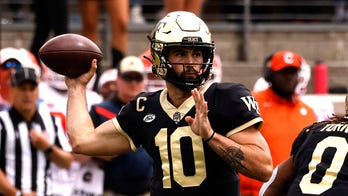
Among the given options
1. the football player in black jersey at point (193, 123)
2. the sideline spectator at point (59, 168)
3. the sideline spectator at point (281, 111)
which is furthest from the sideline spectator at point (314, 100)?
the football player in black jersey at point (193, 123)

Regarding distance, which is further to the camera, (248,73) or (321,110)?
(248,73)

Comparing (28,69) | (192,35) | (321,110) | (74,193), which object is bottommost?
(74,193)

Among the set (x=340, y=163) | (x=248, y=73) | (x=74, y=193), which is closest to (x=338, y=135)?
(x=340, y=163)

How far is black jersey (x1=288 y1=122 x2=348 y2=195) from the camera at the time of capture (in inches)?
189

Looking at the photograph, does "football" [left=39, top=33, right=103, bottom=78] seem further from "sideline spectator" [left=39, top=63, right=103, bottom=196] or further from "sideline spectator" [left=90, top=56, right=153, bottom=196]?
"sideline spectator" [left=90, top=56, right=153, bottom=196]

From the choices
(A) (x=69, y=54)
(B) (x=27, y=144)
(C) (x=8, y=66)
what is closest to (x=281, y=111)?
(B) (x=27, y=144)

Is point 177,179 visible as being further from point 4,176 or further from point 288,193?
point 4,176

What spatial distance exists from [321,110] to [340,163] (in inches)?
136

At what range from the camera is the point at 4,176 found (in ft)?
24.2

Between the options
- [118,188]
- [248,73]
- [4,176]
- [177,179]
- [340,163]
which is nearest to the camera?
[340,163]

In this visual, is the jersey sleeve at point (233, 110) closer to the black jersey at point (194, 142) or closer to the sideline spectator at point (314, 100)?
the black jersey at point (194, 142)

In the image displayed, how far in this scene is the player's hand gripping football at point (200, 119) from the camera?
16.0ft

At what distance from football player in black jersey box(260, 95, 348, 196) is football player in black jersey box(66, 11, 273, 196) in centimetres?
17

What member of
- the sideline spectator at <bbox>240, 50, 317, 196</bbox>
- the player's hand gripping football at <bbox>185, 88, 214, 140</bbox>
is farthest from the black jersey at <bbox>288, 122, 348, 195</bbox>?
the sideline spectator at <bbox>240, 50, 317, 196</bbox>
